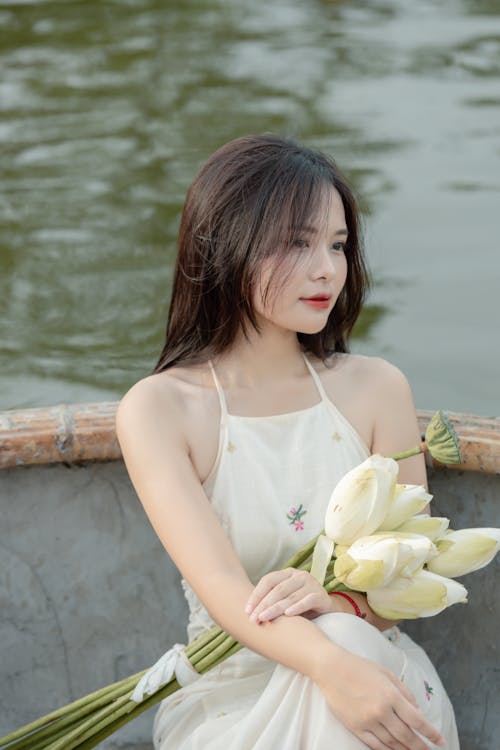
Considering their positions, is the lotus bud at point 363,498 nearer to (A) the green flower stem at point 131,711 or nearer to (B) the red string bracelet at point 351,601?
(B) the red string bracelet at point 351,601

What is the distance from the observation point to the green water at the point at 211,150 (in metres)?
3.72

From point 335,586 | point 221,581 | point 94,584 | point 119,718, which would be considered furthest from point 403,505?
point 94,584

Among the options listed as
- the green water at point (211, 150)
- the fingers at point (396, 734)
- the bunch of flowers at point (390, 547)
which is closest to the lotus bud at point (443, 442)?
the bunch of flowers at point (390, 547)

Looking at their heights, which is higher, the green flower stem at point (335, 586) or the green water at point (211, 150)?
the green flower stem at point (335, 586)

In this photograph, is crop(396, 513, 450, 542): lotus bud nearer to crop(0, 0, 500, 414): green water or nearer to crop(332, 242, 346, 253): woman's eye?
crop(332, 242, 346, 253): woman's eye

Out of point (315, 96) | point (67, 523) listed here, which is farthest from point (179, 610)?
point (315, 96)

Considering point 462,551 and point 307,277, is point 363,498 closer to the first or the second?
point 462,551

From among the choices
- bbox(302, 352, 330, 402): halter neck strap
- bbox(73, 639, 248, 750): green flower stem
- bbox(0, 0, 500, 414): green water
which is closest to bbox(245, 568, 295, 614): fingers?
bbox(73, 639, 248, 750): green flower stem

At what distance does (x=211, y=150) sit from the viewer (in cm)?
477

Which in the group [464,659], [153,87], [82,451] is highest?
[82,451]

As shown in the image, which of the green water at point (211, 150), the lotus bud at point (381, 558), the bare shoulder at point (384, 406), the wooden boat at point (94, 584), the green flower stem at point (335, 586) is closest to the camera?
the lotus bud at point (381, 558)

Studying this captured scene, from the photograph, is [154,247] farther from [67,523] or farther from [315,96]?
[67,523]

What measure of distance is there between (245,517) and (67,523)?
15.1 inches

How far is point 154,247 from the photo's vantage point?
165 inches
